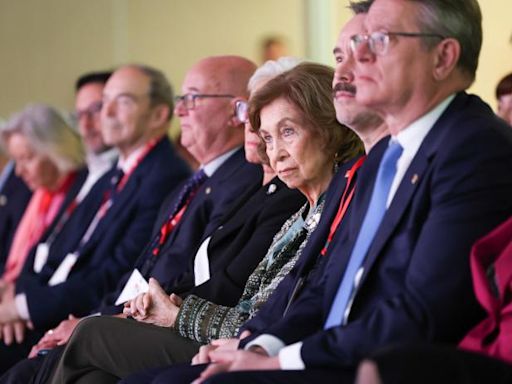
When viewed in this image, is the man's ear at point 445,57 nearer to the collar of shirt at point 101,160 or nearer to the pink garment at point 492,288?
the pink garment at point 492,288

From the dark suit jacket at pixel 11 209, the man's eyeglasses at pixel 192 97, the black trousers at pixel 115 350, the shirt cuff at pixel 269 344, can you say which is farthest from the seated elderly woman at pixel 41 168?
the shirt cuff at pixel 269 344

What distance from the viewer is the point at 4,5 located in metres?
10.2

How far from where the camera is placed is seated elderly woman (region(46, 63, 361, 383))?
11.4ft

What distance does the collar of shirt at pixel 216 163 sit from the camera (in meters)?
4.59

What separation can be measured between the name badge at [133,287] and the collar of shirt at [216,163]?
0.51m

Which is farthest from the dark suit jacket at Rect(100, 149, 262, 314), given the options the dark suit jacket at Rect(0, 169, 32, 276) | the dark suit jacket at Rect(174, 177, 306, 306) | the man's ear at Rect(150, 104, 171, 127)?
the dark suit jacket at Rect(0, 169, 32, 276)

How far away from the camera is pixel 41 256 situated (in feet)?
19.5

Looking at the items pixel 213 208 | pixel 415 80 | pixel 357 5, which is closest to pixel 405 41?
pixel 415 80

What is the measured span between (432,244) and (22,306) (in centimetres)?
317

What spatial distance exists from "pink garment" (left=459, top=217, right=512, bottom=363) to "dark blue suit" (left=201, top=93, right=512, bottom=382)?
0.06m

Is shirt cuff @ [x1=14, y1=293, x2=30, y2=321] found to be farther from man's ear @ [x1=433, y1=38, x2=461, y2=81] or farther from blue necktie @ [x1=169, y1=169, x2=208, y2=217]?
man's ear @ [x1=433, y1=38, x2=461, y2=81]

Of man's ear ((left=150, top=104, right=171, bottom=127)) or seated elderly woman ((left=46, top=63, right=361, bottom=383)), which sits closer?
seated elderly woman ((left=46, top=63, right=361, bottom=383))

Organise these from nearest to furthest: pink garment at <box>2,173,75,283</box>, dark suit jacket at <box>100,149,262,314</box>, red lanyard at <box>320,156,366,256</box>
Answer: red lanyard at <box>320,156,366,256</box> → dark suit jacket at <box>100,149,262,314</box> → pink garment at <box>2,173,75,283</box>

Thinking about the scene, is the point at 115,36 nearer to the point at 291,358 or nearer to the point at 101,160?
the point at 101,160
